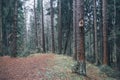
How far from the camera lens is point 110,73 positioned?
18.4m

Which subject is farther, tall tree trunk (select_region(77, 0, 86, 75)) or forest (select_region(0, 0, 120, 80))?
forest (select_region(0, 0, 120, 80))

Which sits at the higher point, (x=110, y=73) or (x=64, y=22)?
(x=64, y=22)

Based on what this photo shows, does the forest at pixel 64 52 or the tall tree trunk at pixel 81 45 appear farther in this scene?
the forest at pixel 64 52

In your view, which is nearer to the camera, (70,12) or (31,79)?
(31,79)

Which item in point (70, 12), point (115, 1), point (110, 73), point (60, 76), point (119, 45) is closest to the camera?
point (60, 76)

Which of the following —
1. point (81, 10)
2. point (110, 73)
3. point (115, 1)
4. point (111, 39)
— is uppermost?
point (115, 1)

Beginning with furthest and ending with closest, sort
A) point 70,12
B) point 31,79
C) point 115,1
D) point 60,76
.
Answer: point 70,12, point 115,1, point 60,76, point 31,79

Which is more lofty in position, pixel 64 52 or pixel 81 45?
pixel 81 45

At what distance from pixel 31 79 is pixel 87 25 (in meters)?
27.2

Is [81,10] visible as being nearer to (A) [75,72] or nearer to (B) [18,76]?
(A) [75,72]

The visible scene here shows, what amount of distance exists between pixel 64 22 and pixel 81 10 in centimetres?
2289

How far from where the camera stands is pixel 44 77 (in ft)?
41.7

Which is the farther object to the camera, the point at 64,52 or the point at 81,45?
the point at 64,52

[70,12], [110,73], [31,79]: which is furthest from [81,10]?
[70,12]
